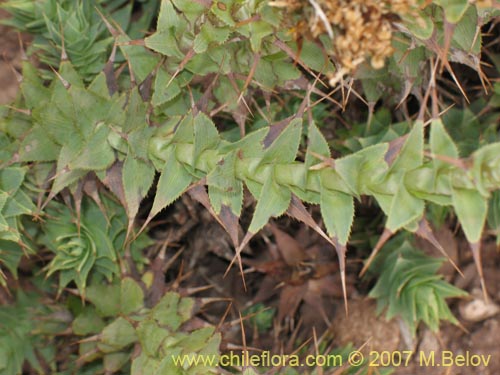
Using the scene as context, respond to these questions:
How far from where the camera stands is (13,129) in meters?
2.23

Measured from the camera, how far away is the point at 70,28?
2.23 m

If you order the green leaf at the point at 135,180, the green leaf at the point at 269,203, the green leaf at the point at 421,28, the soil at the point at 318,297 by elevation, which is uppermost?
the green leaf at the point at 421,28

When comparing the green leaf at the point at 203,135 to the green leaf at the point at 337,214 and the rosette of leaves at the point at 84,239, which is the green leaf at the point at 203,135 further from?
the rosette of leaves at the point at 84,239

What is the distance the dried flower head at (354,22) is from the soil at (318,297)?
50.0 inches

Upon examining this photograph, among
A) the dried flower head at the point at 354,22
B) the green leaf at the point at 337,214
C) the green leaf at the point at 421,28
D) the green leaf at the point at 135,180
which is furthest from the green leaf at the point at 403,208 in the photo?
the green leaf at the point at 135,180

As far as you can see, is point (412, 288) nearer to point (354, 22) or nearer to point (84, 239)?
point (84, 239)

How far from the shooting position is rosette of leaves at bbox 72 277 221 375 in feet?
6.91

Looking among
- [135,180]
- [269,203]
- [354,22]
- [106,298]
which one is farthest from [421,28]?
[106,298]

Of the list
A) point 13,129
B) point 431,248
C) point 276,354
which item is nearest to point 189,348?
point 276,354

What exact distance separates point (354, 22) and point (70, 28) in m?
1.23

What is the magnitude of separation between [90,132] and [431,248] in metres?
1.54

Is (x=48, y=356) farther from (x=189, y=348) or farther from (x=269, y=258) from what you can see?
(x=269, y=258)

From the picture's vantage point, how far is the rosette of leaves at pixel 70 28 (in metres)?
2.25

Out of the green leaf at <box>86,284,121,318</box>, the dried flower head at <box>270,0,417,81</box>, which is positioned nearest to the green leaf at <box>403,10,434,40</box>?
the dried flower head at <box>270,0,417,81</box>
